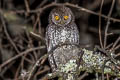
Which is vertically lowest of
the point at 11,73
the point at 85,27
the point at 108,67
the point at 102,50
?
the point at 11,73

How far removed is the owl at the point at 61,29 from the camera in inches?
149

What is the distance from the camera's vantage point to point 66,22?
12.8 ft

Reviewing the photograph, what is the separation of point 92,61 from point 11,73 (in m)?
3.47

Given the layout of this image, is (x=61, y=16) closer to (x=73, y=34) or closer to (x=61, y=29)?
(x=61, y=29)

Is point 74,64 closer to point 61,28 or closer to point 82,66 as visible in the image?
point 82,66

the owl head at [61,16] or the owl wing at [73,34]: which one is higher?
the owl head at [61,16]

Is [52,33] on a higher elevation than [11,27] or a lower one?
higher

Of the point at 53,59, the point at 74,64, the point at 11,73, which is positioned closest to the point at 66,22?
the point at 53,59

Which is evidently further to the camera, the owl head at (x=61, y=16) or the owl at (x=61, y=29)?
the owl head at (x=61, y=16)

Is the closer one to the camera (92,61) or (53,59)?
(92,61)

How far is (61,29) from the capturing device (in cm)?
385

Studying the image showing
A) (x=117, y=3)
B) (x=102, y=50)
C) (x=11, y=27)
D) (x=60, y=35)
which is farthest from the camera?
(x=11, y=27)

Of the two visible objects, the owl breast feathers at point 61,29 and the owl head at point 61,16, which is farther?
the owl head at point 61,16

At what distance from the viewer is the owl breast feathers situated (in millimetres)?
3787
